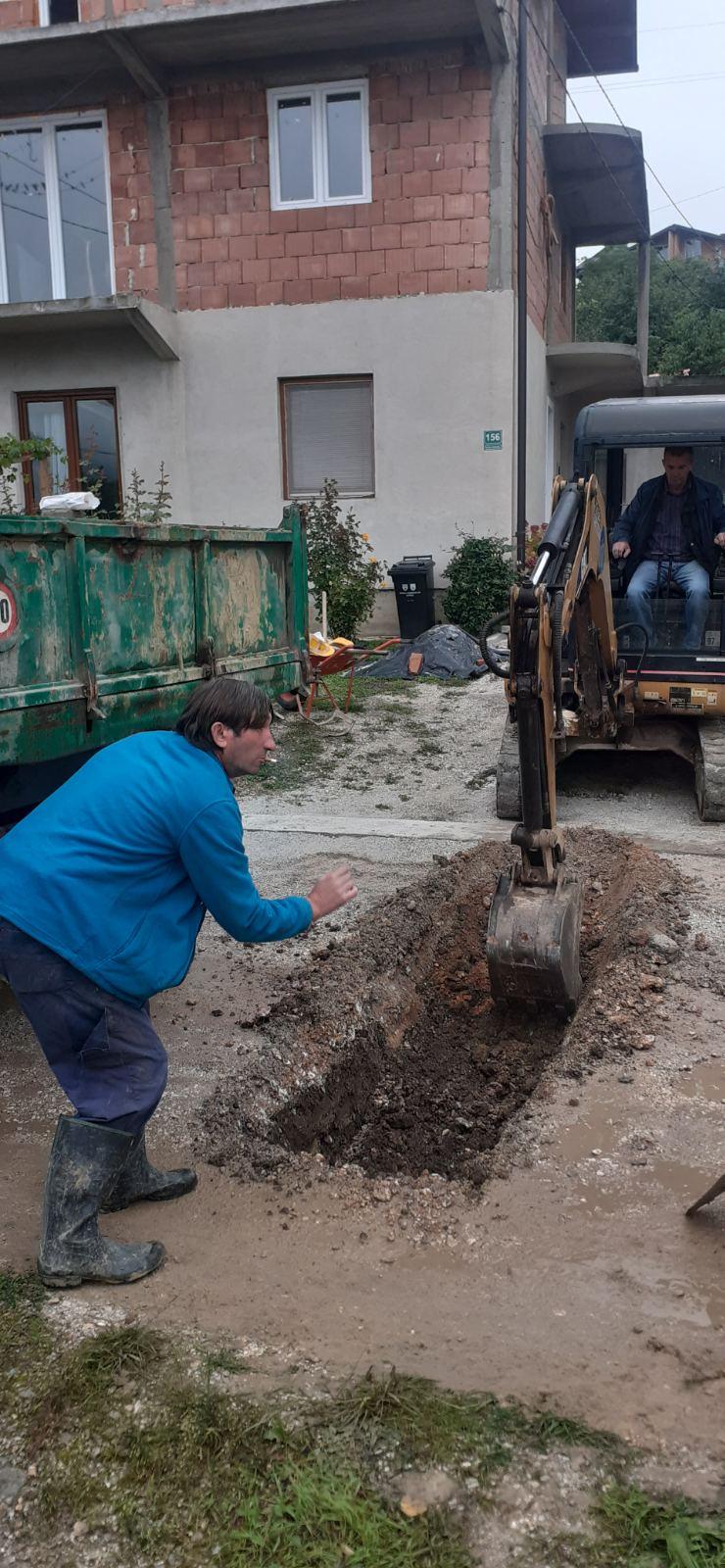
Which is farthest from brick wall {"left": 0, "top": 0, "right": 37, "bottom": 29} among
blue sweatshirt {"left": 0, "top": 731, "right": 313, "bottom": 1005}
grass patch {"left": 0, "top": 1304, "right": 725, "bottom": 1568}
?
grass patch {"left": 0, "top": 1304, "right": 725, "bottom": 1568}

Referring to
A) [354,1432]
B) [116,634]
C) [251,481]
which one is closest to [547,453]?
[251,481]

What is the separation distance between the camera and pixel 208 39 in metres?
13.1

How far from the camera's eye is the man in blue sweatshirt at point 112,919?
2902 millimetres

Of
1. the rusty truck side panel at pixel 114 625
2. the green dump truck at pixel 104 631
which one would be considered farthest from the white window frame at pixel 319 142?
the green dump truck at pixel 104 631

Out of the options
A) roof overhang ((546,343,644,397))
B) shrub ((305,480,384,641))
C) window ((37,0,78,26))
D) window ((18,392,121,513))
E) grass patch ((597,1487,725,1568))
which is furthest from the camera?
roof overhang ((546,343,644,397))

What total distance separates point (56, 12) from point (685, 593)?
11.4 meters

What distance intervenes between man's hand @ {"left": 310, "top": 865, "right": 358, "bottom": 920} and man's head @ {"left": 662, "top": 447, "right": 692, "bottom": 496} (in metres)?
5.49

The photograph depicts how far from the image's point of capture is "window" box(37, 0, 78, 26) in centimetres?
1371

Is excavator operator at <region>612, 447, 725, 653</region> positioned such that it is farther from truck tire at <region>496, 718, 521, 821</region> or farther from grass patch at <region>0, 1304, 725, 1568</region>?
grass patch at <region>0, 1304, 725, 1568</region>

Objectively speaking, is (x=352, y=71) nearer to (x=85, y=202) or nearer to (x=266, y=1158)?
(x=85, y=202)

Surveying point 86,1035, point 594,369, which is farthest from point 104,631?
point 594,369

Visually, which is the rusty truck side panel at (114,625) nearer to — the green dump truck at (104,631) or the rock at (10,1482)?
the green dump truck at (104,631)

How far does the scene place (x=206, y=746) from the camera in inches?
121

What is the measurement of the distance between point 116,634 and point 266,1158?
7.01 ft
